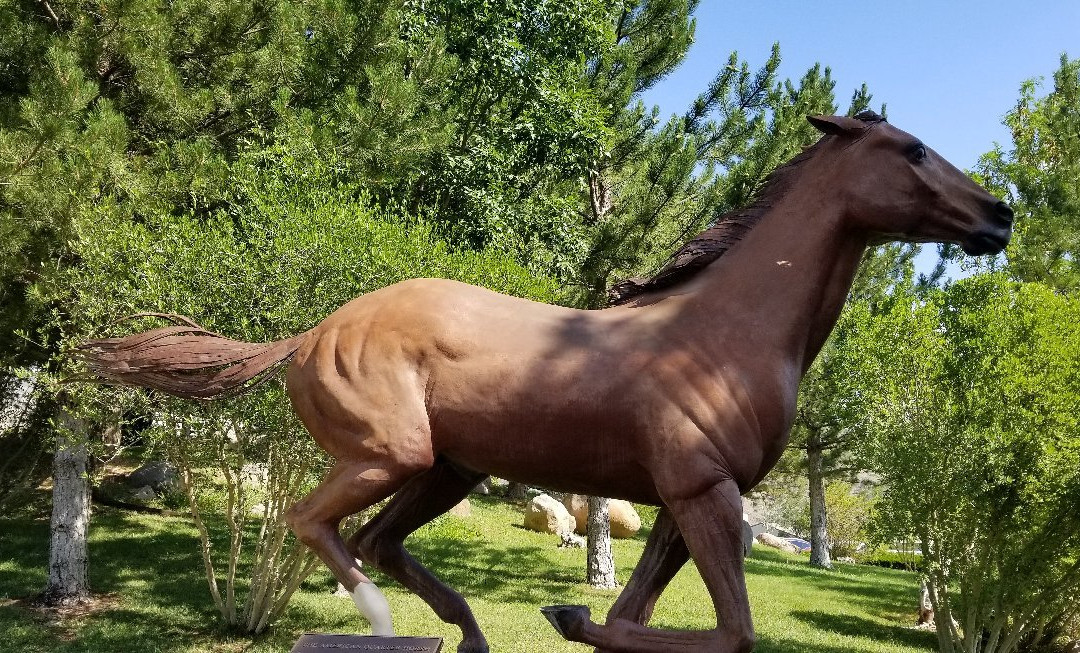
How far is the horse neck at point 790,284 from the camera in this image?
2898 millimetres

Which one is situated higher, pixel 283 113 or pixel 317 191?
pixel 283 113

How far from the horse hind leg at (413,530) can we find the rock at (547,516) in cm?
1261

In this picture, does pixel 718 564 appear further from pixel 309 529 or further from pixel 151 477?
pixel 151 477

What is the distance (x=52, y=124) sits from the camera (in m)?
6.79

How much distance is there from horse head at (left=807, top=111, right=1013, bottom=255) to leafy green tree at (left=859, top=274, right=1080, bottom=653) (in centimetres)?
616

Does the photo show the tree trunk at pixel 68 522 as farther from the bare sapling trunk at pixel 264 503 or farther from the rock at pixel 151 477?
the rock at pixel 151 477

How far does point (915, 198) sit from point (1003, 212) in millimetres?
350

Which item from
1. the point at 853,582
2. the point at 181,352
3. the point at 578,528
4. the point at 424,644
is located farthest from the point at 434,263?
the point at 853,582

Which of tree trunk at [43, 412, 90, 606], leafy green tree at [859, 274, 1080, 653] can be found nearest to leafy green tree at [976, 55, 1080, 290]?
leafy green tree at [859, 274, 1080, 653]

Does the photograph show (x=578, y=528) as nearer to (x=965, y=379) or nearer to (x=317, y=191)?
(x=965, y=379)

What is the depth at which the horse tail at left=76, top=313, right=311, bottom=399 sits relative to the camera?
305cm

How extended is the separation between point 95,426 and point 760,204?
8.40 meters

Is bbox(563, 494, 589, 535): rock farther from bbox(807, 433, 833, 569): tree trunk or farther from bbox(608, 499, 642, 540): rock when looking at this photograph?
bbox(807, 433, 833, 569): tree trunk

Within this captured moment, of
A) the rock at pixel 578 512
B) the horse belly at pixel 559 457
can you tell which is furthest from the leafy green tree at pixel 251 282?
the rock at pixel 578 512
